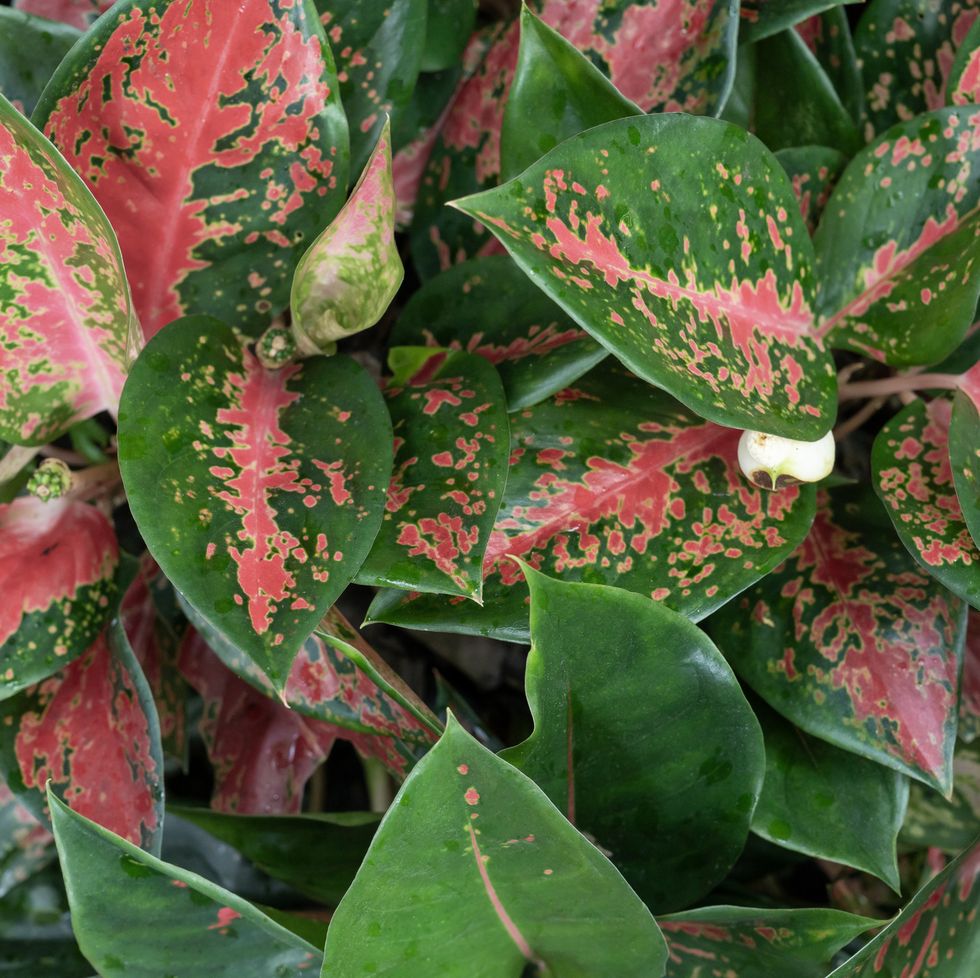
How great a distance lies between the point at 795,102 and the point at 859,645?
17.2 inches

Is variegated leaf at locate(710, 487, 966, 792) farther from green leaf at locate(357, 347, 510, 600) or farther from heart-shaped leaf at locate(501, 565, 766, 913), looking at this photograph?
green leaf at locate(357, 347, 510, 600)

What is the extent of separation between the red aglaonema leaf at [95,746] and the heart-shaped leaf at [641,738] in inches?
11.3

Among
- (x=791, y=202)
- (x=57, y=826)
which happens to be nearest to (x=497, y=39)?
(x=791, y=202)

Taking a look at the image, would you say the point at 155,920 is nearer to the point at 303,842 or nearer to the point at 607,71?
the point at 303,842

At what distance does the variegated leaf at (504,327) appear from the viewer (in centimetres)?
70

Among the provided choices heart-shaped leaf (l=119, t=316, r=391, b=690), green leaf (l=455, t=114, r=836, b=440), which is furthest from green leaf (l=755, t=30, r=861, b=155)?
heart-shaped leaf (l=119, t=316, r=391, b=690)

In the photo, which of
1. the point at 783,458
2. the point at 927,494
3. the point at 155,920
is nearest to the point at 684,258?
the point at 783,458

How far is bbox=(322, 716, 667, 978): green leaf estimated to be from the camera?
19.3 inches

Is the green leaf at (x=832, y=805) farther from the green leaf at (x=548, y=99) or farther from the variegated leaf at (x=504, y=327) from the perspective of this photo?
the green leaf at (x=548, y=99)

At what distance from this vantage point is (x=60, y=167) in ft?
1.86

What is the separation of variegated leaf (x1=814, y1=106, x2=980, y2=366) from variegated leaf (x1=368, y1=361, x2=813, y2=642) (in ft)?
0.41

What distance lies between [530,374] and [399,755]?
281 mm

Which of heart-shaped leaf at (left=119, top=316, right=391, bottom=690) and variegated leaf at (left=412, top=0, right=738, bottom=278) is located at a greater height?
variegated leaf at (left=412, top=0, right=738, bottom=278)

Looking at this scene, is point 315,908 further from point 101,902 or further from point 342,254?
point 342,254
